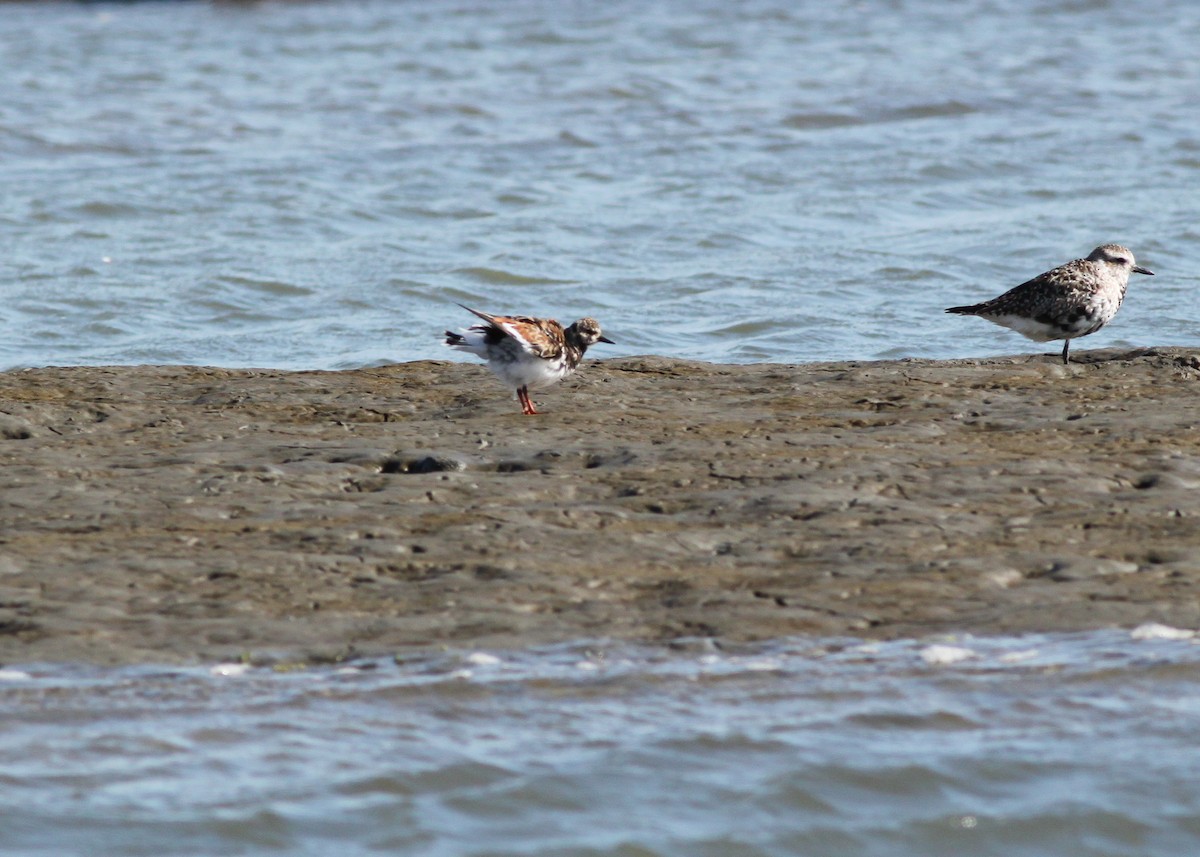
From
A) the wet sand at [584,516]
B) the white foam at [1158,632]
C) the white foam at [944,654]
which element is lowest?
the white foam at [944,654]

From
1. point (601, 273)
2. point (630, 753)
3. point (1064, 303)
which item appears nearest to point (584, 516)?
point (630, 753)

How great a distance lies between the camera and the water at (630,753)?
5.80m

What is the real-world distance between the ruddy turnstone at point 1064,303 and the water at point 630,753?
188 inches

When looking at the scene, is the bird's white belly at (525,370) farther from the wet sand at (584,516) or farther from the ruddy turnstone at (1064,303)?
the ruddy turnstone at (1064,303)

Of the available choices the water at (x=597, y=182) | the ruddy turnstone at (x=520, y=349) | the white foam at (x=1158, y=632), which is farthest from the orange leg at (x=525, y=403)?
the white foam at (x=1158, y=632)

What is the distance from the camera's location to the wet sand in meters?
6.95

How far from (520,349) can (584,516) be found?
195cm

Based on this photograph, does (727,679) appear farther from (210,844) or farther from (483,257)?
(483,257)

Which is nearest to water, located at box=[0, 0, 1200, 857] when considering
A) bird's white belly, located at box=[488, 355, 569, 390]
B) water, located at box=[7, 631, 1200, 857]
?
water, located at box=[7, 631, 1200, 857]

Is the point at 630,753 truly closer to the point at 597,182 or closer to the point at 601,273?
the point at 601,273

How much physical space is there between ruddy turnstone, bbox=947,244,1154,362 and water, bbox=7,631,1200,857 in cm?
478

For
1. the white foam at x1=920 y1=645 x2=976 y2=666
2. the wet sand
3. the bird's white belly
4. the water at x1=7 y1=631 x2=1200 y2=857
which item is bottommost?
the water at x1=7 y1=631 x2=1200 y2=857

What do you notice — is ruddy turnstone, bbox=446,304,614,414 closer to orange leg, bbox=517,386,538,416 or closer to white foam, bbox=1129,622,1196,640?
orange leg, bbox=517,386,538,416

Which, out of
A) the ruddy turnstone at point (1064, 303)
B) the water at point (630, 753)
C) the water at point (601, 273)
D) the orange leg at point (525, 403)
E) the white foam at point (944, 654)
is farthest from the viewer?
the ruddy turnstone at point (1064, 303)
